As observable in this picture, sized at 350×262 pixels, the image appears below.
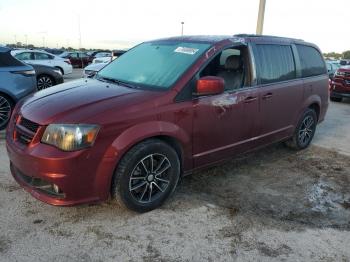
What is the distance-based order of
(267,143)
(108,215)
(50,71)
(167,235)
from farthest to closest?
1. (50,71)
2. (267,143)
3. (108,215)
4. (167,235)

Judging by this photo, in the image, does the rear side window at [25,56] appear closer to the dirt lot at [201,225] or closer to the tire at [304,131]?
the dirt lot at [201,225]

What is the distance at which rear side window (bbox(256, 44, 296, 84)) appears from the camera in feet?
15.9

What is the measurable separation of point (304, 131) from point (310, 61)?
1146 millimetres

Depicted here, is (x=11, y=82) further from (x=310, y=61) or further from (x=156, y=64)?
(x=310, y=61)

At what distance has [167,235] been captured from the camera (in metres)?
3.44

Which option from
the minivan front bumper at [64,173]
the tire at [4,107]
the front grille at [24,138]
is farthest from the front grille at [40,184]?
the tire at [4,107]

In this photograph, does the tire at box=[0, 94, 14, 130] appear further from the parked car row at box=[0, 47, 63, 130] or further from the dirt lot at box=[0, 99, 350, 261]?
the dirt lot at box=[0, 99, 350, 261]

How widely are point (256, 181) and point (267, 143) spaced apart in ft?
2.21

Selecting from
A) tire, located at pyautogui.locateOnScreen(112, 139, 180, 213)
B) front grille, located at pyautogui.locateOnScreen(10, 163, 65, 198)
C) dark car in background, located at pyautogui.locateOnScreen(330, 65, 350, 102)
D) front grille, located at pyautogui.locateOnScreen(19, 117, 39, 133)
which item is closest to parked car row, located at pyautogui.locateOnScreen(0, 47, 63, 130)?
front grille, located at pyautogui.locateOnScreen(19, 117, 39, 133)

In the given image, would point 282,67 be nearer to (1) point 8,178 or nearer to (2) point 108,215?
(2) point 108,215

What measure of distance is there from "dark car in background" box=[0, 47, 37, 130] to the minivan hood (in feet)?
9.20

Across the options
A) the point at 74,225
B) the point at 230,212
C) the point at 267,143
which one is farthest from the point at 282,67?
the point at 74,225

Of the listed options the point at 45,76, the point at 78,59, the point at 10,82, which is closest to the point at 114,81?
the point at 10,82

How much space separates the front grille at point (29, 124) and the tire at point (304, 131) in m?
4.08
